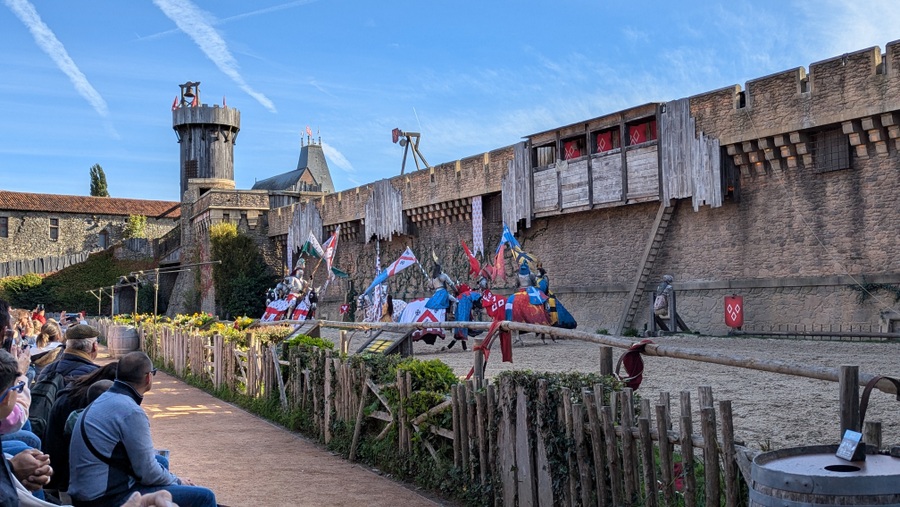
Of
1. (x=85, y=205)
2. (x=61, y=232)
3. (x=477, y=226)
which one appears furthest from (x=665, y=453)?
(x=85, y=205)

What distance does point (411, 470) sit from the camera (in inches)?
296

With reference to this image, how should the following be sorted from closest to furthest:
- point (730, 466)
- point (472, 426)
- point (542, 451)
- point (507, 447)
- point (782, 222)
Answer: point (730, 466), point (542, 451), point (507, 447), point (472, 426), point (782, 222)

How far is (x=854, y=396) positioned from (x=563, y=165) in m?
19.1

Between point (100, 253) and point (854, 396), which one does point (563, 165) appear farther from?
point (100, 253)

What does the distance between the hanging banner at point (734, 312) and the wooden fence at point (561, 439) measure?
978 centimetres

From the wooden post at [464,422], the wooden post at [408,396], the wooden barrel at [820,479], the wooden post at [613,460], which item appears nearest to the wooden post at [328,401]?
the wooden post at [408,396]

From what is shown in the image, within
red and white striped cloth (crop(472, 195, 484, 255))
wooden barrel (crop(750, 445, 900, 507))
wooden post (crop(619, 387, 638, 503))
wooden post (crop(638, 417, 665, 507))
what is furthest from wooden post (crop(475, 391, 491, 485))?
red and white striped cloth (crop(472, 195, 484, 255))

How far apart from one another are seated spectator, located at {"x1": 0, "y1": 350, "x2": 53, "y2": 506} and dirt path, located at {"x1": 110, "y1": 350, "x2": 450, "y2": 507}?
10.5 feet

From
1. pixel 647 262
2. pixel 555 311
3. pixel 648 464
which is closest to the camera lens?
pixel 648 464

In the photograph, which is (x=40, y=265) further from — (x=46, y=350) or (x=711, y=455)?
(x=711, y=455)

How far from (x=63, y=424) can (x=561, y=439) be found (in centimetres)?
291

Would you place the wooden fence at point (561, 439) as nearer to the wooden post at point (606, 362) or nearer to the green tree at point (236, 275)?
the wooden post at point (606, 362)

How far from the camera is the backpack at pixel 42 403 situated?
5.45 m

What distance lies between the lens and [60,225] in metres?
54.8
